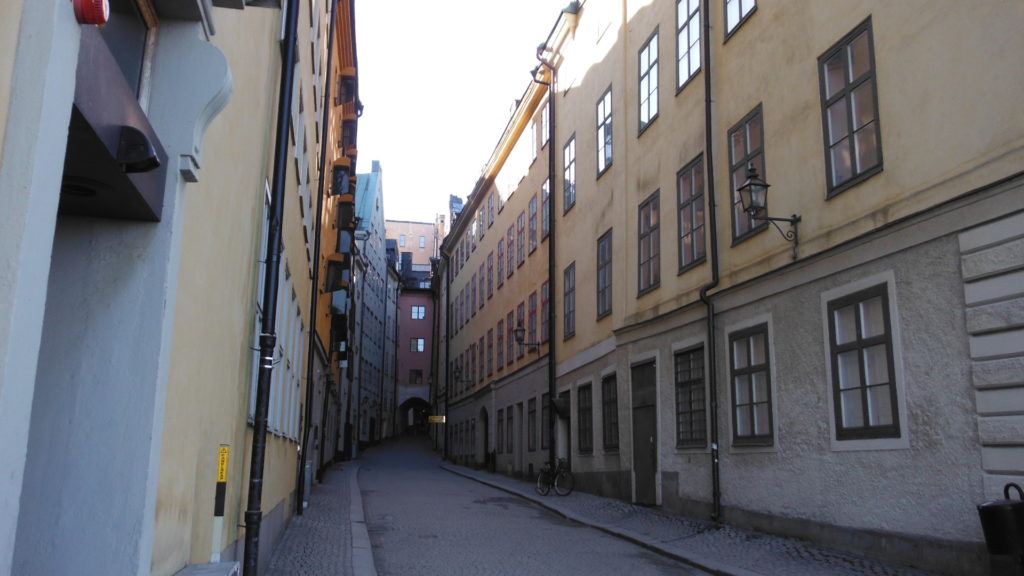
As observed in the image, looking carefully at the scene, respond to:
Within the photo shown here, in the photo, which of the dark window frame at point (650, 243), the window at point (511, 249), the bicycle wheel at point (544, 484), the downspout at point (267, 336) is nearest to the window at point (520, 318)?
the window at point (511, 249)

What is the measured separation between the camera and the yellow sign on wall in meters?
6.90

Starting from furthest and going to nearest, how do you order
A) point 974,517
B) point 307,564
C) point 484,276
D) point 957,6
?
point 484,276 → point 307,564 → point 957,6 → point 974,517

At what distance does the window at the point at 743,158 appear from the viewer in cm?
1349

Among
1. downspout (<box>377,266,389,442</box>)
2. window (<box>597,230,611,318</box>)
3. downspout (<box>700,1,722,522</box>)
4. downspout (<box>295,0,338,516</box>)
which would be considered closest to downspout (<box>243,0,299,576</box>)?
downspout (<box>700,1,722,522</box>)

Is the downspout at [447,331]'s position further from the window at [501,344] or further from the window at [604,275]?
the window at [604,275]

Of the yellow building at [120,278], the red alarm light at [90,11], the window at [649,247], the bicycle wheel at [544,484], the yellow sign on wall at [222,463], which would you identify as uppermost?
the window at [649,247]

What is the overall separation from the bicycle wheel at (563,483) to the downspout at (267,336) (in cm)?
1263

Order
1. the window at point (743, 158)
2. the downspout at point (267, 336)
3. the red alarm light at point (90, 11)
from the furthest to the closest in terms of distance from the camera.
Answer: the window at point (743, 158), the downspout at point (267, 336), the red alarm light at point (90, 11)

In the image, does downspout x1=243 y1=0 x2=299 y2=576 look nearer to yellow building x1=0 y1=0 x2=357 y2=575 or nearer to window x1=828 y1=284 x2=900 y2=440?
yellow building x1=0 y1=0 x2=357 y2=575

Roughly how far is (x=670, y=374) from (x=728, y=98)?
191 inches

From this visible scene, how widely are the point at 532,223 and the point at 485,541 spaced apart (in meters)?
17.3

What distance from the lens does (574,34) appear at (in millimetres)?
24984

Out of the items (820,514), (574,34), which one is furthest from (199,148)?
(574,34)

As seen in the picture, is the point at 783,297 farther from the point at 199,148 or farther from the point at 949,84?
the point at 199,148
